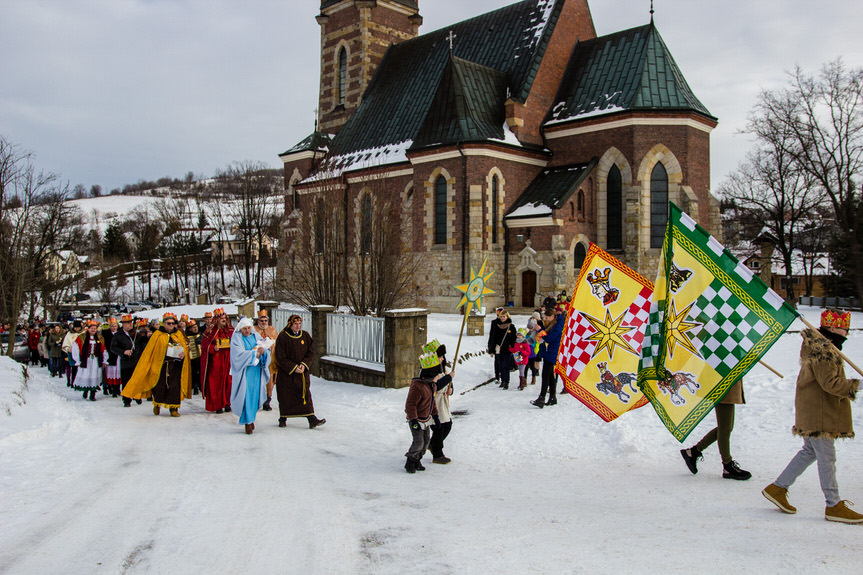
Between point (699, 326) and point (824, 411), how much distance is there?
1.41 m

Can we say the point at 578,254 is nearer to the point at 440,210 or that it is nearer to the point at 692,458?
the point at 440,210

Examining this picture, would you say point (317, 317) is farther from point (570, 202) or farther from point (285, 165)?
point (285, 165)

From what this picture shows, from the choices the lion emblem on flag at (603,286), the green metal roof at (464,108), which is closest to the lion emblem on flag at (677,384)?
the lion emblem on flag at (603,286)

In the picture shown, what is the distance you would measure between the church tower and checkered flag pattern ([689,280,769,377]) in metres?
35.0

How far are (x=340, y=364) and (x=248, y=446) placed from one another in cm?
653

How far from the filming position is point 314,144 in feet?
126

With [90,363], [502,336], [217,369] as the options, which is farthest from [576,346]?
[90,363]

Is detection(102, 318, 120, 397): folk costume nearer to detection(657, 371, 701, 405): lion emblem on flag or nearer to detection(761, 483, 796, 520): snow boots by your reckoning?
detection(657, 371, 701, 405): lion emblem on flag

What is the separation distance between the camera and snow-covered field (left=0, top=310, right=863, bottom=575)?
4840 millimetres

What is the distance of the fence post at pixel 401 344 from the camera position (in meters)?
13.7

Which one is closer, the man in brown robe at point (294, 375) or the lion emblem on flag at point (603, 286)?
the lion emblem on flag at point (603, 286)

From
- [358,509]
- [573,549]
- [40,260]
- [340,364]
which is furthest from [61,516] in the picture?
[40,260]

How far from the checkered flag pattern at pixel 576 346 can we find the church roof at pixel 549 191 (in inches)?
743

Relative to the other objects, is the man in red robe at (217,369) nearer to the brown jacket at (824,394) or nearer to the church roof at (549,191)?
the brown jacket at (824,394)
